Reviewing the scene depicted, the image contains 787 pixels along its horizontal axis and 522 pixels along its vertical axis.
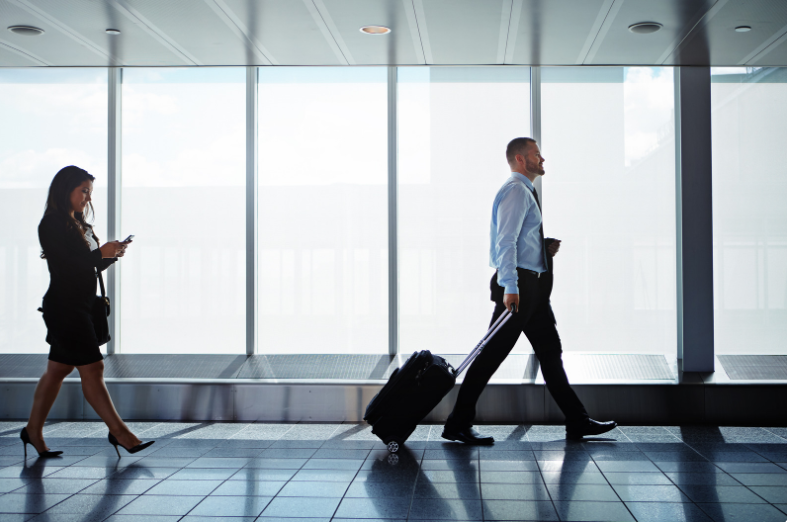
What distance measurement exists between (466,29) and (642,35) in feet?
3.85

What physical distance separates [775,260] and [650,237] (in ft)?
3.10

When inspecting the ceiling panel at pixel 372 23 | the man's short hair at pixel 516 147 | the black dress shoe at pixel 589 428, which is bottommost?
the black dress shoe at pixel 589 428

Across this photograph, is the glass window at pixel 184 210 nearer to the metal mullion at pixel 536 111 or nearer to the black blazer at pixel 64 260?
the black blazer at pixel 64 260

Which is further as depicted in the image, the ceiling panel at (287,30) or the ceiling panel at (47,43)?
the ceiling panel at (47,43)

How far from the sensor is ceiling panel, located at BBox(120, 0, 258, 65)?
3.94m

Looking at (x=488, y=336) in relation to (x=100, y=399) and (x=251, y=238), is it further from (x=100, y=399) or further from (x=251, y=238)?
(x=251, y=238)

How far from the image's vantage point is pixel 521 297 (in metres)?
4.00

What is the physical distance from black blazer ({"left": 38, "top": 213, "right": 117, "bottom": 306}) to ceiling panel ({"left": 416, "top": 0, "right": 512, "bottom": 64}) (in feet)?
8.01

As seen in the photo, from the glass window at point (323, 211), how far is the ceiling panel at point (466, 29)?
0.86 metres

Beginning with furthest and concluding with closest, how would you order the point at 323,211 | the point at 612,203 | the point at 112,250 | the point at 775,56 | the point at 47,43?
the point at 323,211
the point at 612,203
the point at 775,56
the point at 47,43
the point at 112,250

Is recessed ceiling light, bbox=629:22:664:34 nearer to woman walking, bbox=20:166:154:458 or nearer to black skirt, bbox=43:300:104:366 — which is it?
woman walking, bbox=20:166:154:458

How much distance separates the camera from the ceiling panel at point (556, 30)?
12.8 feet

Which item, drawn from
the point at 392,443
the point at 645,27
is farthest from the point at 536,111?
the point at 392,443

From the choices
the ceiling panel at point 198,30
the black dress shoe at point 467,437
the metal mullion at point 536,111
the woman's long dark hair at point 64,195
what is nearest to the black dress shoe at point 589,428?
the black dress shoe at point 467,437
